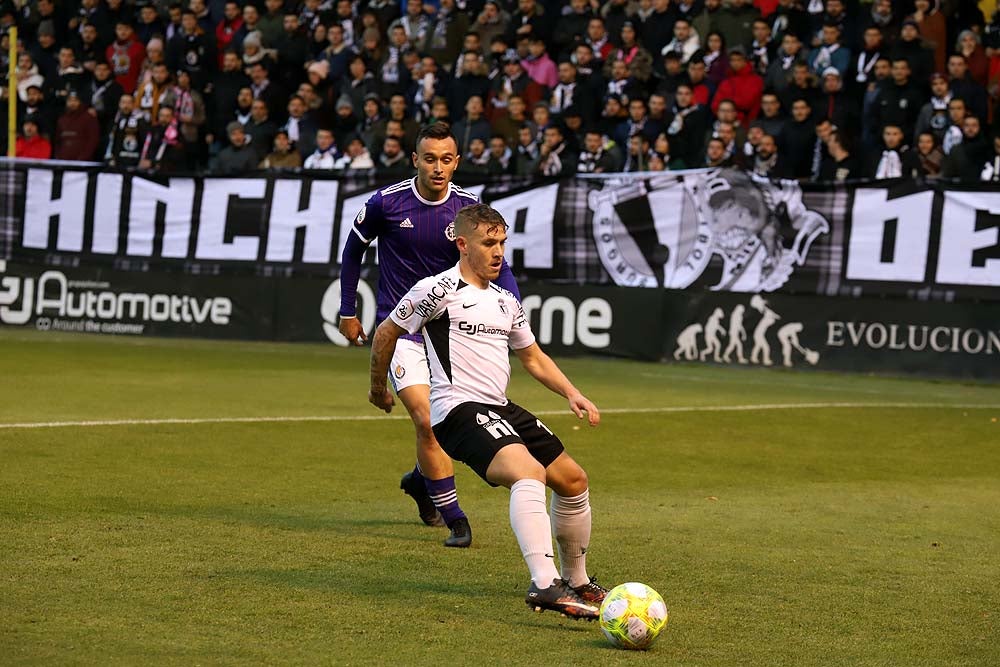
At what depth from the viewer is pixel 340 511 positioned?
28.8ft

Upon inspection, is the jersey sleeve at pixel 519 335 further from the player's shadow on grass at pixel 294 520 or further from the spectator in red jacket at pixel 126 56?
the spectator in red jacket at pixel 126 56

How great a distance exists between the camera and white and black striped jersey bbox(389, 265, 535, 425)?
676cm

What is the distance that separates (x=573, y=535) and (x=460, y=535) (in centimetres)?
154

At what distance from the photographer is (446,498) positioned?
26.6 ft

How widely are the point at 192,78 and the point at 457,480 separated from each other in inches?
603

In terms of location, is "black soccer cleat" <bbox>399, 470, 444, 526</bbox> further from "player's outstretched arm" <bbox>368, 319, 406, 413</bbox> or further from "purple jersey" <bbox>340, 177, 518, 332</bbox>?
"player's outstretched arm" <bbox>368, 319, 406, 413</bbox>

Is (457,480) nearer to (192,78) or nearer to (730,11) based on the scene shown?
(730,11)

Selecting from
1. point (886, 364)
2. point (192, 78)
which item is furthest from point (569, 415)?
point (192, 78)

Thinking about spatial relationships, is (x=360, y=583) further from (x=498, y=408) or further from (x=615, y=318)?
(x=615, y=318)

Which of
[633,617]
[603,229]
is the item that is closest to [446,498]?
[633,617]

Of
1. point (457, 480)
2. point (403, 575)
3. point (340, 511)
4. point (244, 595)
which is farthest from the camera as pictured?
point (457, 480)

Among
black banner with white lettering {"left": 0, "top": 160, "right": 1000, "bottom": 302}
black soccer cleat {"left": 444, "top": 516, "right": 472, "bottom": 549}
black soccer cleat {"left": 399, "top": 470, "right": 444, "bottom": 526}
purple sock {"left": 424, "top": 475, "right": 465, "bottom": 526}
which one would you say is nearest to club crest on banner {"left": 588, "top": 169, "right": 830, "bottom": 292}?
black banner with white lettering {"left": 0, "top": 160, "right": 1000, "bottom": 302}

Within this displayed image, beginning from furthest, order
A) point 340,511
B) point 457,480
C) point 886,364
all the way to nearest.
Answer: point 886,364, point 457,480, point 340,511

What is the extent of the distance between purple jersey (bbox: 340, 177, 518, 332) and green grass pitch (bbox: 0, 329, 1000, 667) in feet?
4.29
